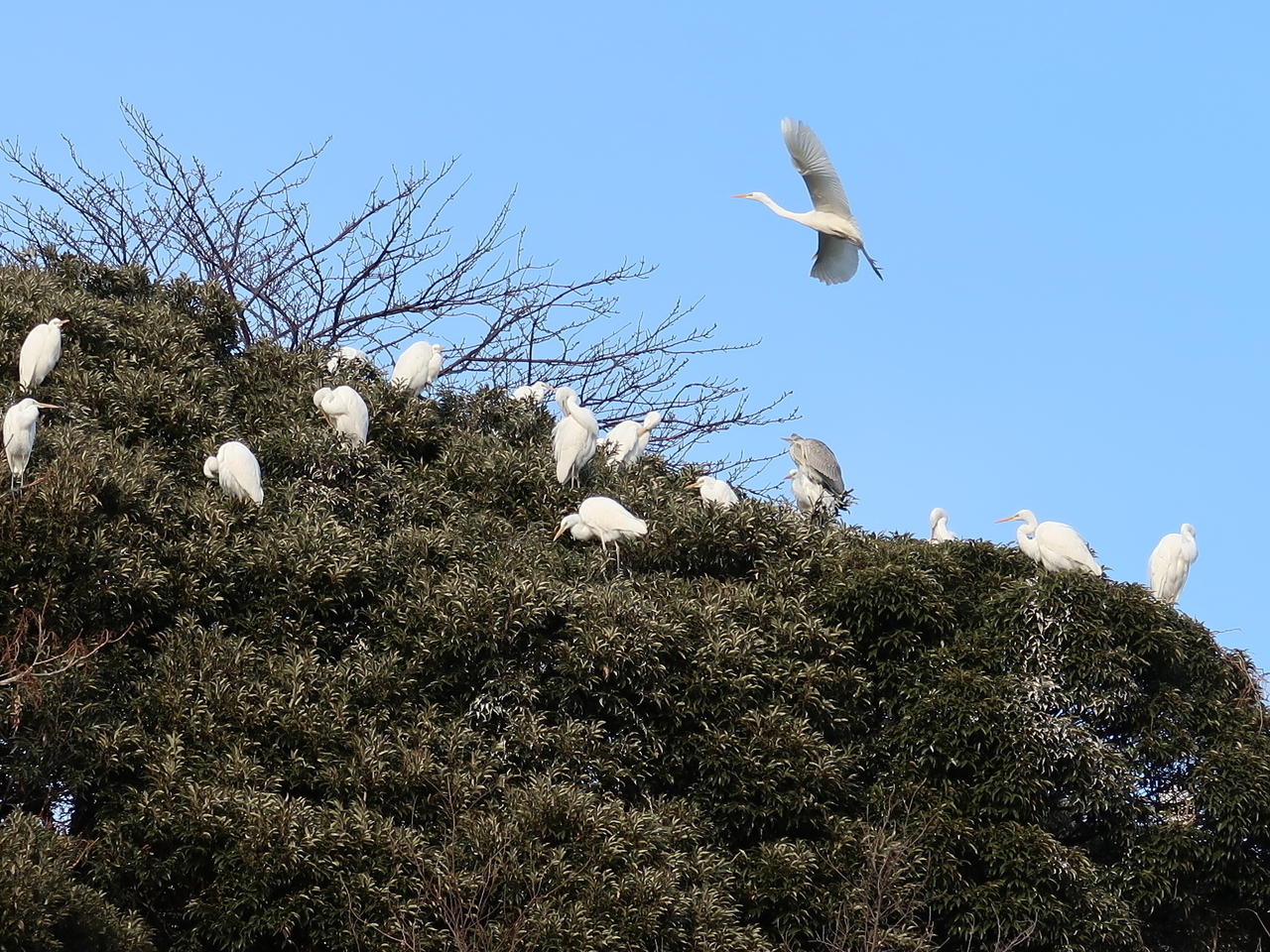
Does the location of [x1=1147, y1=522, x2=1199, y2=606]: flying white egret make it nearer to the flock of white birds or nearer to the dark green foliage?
the flock of white birds

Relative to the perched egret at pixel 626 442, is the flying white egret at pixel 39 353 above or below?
below

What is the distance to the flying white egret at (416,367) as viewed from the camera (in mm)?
11422

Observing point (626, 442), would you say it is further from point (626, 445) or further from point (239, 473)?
point (239, 473)

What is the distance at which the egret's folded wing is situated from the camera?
11344 millimetres

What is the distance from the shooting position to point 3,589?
26.2ft

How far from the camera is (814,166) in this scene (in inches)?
453

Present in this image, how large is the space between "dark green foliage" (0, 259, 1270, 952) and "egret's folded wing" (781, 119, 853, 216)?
A: 9.39 feet

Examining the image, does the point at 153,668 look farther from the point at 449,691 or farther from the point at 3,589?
the point at 449,691

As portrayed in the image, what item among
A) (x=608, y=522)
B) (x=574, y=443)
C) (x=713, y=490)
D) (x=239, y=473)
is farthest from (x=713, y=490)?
(x=239, y=473)

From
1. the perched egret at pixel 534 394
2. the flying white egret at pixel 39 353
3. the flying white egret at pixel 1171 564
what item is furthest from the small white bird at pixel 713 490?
the flying white egret at pixel 39 353

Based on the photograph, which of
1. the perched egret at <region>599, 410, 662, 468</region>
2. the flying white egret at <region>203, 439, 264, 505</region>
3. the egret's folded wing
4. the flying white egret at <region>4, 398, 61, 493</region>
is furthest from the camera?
the perched egret at <region>599, 410, 662, 468</region>

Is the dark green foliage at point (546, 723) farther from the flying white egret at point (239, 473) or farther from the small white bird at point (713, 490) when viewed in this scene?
the small white bird at point (713, 490)

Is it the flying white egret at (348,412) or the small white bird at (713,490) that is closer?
the flying white egret at (348,412)

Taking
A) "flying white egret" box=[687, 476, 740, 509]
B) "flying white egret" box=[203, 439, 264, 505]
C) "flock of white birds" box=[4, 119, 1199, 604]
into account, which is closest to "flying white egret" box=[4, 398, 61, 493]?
"flock of white birds" box=[4, 119, 1199, 604]
